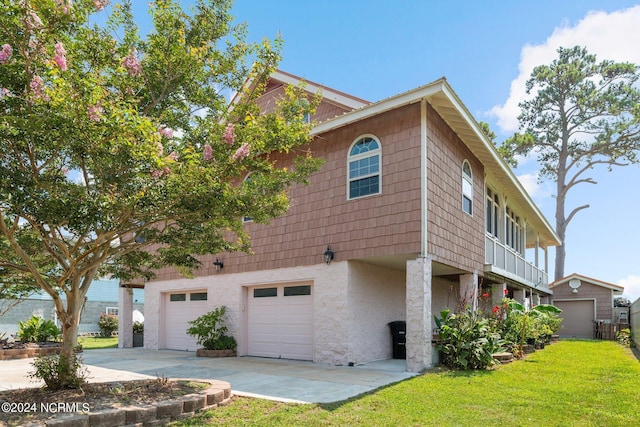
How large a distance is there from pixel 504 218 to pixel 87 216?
13.9 m

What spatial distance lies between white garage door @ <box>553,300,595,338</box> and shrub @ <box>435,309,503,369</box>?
16.3m

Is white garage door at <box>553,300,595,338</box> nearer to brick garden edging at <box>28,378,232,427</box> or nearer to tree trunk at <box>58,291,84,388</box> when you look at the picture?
brick garden edging at <box>28,378,232,427</box>

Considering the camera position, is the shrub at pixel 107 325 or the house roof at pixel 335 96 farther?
the shrub at pixel 107 325

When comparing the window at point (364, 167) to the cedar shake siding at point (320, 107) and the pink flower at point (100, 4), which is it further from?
the pink flower at point (100, 4)

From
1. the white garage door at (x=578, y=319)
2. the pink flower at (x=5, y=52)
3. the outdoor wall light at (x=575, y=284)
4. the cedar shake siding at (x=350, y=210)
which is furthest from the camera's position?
the outdoor wall light at (x=575, y=284)

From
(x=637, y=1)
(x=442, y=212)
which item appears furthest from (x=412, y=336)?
(x=637, y=1)

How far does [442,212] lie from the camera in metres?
10.4

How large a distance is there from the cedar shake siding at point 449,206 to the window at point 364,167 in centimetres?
122

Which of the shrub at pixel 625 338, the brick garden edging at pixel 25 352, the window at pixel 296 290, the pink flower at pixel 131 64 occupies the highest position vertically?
the pink flower at pixel 131 64

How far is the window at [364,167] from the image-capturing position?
10.5 m

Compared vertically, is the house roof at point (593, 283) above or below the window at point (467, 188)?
below

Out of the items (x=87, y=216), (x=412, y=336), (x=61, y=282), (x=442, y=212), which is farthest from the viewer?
(x=442, y=212)

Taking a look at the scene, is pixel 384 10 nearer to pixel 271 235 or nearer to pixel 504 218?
pixel 271 235

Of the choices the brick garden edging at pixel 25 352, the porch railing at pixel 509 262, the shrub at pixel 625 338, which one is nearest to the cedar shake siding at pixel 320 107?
the porch railing at pixel 509 262
